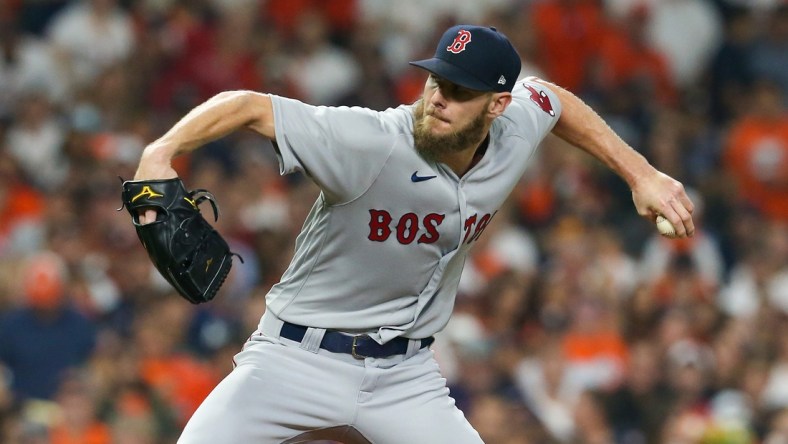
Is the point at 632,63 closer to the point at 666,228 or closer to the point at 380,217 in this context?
the point at 666,228

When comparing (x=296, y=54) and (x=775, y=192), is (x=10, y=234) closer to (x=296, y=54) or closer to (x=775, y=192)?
(x=296, y=54)

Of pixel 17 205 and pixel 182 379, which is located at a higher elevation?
pixel 17 205

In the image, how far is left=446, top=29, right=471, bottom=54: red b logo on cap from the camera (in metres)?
4.07

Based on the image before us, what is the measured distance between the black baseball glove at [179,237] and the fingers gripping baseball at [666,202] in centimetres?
143

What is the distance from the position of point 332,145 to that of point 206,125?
0.42 metres

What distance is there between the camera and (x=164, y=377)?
777cm

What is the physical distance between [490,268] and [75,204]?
108 inches

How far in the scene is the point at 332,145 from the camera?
13.0 ft

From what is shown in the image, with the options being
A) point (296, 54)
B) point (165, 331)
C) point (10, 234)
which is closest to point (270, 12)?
point (296, 54)

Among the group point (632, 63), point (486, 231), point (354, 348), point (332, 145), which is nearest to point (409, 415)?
point (354, 348)

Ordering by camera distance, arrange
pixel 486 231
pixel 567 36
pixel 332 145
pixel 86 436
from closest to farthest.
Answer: pixel 332 145 < pixel 86 436 < pixel 486 231 < pixel 567 36

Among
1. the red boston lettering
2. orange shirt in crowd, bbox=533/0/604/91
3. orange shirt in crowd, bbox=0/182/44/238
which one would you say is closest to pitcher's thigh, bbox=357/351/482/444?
the red boston lettering

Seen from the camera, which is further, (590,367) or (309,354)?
(590,367)

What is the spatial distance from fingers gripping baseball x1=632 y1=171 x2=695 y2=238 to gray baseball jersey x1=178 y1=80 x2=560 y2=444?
1.50 ft
